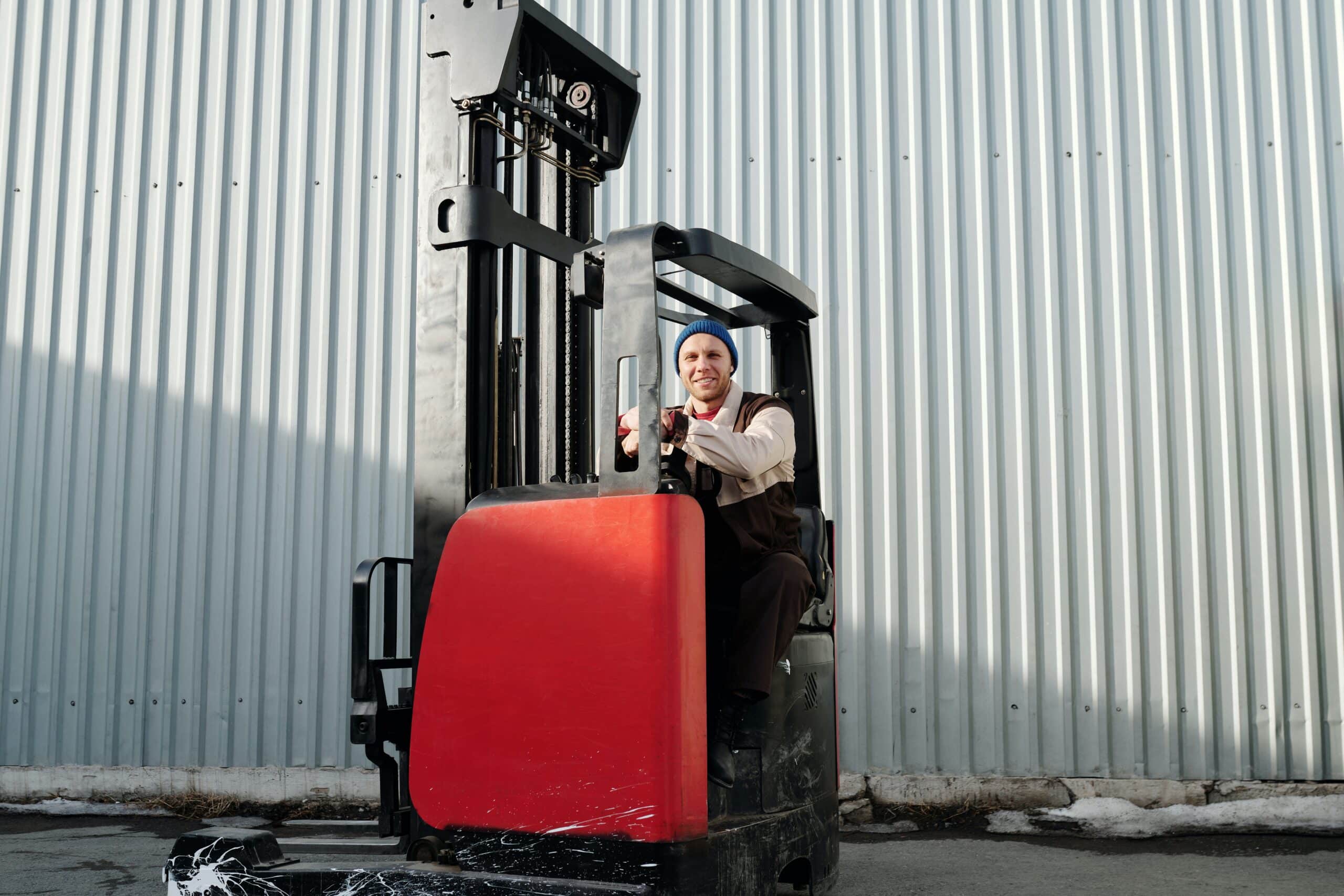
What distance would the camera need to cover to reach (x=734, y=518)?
312 centimetres

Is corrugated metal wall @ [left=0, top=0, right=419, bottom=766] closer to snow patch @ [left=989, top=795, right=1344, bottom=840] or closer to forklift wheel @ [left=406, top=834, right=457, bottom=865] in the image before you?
forklift wheel @ [left=406, top=834, right=457, bottom=865]

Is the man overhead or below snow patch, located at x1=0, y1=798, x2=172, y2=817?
overhead

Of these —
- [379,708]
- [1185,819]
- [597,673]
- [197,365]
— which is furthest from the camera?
[197,365]

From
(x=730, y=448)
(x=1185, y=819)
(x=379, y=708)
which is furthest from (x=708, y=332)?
(x=1185, y=819)

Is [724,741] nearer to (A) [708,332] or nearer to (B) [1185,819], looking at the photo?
(A) [708,332]

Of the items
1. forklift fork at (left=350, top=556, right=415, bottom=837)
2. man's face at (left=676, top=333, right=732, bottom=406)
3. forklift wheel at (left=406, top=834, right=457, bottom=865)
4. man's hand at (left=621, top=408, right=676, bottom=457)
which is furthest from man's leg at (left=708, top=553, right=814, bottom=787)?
forklift fork at (left=350, top=556, right=415, bottom=837)

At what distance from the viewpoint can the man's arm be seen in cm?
290

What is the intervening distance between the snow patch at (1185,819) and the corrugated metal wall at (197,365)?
3.92m

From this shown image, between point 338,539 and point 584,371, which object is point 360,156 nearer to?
point 338,539

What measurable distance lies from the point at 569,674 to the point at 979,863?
2.86m

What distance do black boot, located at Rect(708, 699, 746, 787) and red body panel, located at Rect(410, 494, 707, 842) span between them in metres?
0.19

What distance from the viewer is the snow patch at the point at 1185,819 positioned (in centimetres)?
530

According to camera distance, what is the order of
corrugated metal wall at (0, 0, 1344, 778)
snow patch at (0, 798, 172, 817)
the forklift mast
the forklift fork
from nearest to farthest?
the forklift fork → the forklift mast → corrugated metal wall at (0, 0, 1344, 778) → snow patch at (0, 798, 172, 817)

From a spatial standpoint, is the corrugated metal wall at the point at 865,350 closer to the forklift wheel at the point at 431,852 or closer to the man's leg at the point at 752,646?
the man's leg at the point at 752,646
